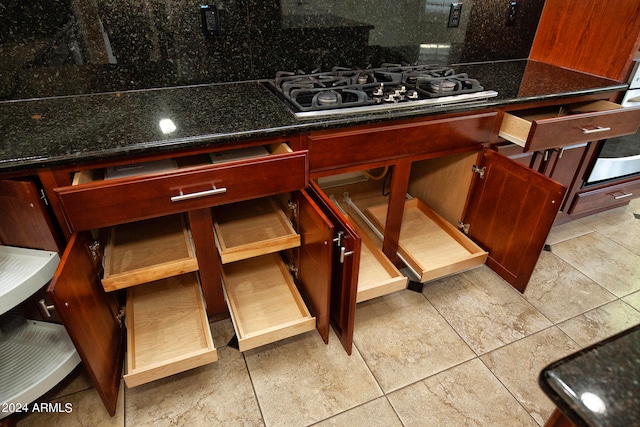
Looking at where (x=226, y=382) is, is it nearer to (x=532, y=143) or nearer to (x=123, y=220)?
(x=123, y=220)

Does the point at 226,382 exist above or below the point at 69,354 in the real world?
below

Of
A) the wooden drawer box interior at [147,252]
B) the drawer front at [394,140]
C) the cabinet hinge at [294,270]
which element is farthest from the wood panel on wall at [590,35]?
the wooden drawer box interior at [147,252]

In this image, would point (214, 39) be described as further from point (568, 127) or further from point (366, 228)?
point (568, 127)

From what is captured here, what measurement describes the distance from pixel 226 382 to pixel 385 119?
1.05m

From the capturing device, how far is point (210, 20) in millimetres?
1495

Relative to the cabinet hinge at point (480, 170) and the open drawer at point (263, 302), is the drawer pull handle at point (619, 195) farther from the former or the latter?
the open drawer at point (263, 302)

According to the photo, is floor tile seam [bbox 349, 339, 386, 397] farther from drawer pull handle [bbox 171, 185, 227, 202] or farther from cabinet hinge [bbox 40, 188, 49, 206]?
cabinet hinge [bbox 40, 188, 49, 206]

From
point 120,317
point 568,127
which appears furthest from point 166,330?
point 568,127

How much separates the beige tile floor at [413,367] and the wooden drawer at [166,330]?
14cm

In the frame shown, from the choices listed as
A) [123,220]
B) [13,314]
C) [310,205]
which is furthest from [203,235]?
[13,314]

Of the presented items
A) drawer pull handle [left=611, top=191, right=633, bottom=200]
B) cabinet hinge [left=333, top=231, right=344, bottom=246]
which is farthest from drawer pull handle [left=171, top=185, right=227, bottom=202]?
drawer pull handle [left=611, top=191, right=633, bottom=200]

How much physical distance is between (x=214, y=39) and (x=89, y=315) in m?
1.11

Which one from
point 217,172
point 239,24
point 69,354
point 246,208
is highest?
point 239,24

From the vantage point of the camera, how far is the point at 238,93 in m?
1.51
